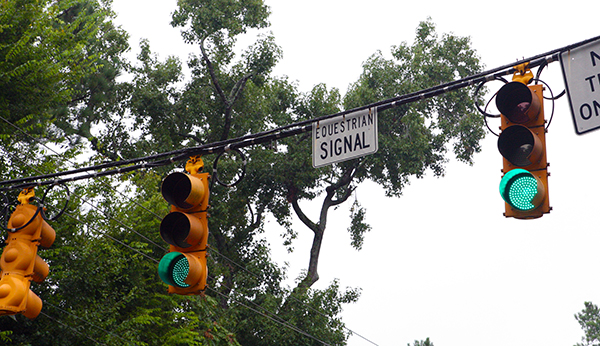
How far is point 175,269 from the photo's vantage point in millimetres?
6258

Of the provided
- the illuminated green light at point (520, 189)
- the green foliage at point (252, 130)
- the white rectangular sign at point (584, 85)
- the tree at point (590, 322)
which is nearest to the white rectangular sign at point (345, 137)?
the illuminated green light at point (520, 189)

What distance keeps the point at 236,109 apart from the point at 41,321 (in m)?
14.5

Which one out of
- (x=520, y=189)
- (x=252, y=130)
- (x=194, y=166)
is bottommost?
(x=520, y=189)

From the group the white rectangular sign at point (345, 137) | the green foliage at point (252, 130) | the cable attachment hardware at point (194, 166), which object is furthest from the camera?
the green foliage at point (252, 130)

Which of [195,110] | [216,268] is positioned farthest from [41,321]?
[195,110]

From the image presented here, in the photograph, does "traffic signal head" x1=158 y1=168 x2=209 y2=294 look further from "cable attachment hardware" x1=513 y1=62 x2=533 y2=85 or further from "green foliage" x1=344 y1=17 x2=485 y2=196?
"green foliage" x1=344 y1=17 x2=485 y2=196

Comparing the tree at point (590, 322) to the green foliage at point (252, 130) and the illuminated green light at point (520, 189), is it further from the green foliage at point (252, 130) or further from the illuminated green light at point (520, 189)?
the illuminated green light at point (520, 189)

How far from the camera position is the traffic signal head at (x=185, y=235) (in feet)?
20.4

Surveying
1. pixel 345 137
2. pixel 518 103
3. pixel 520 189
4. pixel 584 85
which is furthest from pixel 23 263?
pixel 584 85

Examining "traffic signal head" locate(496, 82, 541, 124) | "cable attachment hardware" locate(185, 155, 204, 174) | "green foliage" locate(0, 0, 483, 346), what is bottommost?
"traffic signal head" locate(496, 82, 541, 124)

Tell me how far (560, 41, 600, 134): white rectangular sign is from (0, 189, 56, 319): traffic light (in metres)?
5.56

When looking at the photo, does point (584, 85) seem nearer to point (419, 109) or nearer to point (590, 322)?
point (419, 109)

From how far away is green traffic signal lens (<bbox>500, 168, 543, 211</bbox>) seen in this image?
5162mm

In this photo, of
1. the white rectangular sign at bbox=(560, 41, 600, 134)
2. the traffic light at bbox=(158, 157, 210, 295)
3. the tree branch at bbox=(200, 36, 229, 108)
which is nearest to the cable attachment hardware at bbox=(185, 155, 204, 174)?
the traffic light at bbox=(158, 157, 210, 295)
